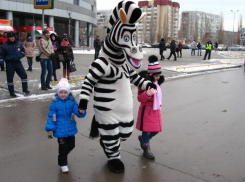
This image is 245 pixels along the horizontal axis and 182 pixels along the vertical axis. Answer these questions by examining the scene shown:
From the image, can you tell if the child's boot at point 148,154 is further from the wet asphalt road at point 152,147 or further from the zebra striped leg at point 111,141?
the zebra striped leg at point 111,141

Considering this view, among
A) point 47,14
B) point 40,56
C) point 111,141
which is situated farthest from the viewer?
point 47,14

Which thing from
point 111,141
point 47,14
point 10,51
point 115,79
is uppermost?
point 47,14

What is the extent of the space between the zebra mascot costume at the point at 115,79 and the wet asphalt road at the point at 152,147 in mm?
446

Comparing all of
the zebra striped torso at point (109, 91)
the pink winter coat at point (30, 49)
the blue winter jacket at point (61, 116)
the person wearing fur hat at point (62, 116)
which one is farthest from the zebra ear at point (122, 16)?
the pink winter coat at point (30, 49)

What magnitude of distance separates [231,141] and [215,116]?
159 cm

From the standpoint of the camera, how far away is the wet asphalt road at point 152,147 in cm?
351

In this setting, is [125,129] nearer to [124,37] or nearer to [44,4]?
[124,37]

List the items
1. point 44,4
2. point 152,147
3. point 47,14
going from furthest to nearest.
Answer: point 47,14
point 44,4
point 152,147

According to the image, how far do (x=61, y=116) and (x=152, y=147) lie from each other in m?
1.78

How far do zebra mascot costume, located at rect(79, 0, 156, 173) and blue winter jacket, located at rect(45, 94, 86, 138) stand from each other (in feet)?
0.80

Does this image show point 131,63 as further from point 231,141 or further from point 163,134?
point 231,141

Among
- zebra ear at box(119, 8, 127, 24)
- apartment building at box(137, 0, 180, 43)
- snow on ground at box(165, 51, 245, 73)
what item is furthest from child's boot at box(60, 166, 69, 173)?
apartment building at box(137, 0, 180, 43)

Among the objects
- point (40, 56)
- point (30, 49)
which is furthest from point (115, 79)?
point (30, 49)

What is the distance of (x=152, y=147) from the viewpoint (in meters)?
4.47
